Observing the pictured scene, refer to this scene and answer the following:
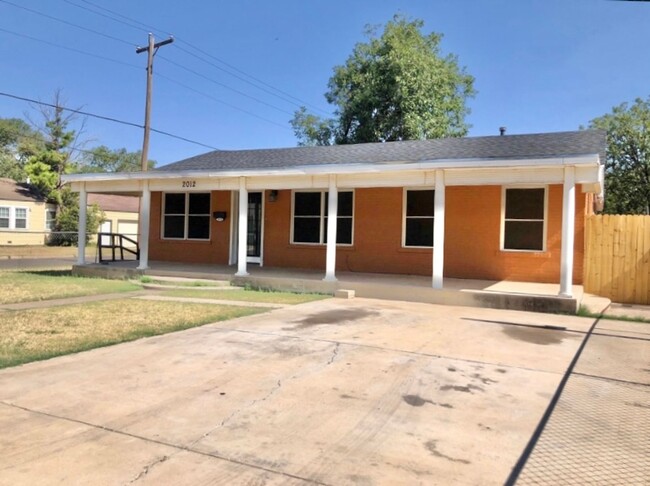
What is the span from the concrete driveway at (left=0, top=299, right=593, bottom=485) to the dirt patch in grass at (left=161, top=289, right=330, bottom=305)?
10.5 feet

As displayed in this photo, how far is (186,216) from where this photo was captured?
16062 mm

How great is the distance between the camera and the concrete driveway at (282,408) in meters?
3.12

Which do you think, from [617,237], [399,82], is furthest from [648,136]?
[617,237]

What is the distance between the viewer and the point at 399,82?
2556 cm

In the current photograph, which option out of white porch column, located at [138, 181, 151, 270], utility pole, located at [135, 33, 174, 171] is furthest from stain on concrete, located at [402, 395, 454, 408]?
utility pole, located at [135, 33, 174, 171]

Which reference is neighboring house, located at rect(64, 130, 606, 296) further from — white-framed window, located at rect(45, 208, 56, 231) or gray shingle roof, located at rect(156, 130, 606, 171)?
white-framed window, located at rect(45, 208, 56, 231)

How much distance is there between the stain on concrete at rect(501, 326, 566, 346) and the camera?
690 centimetres

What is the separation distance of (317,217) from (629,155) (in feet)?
68.1

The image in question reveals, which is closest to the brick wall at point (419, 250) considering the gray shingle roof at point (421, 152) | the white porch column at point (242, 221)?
the gray shingle roof at point (421, 152)

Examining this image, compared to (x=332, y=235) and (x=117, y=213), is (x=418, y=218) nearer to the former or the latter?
(x=332, y=235)

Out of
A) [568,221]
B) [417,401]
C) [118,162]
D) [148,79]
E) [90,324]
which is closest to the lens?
[417,401]

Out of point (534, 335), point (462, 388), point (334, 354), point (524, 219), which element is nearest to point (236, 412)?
point (334, 354)

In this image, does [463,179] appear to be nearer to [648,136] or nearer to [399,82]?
[399,82]

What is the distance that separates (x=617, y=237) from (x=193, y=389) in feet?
34.1
